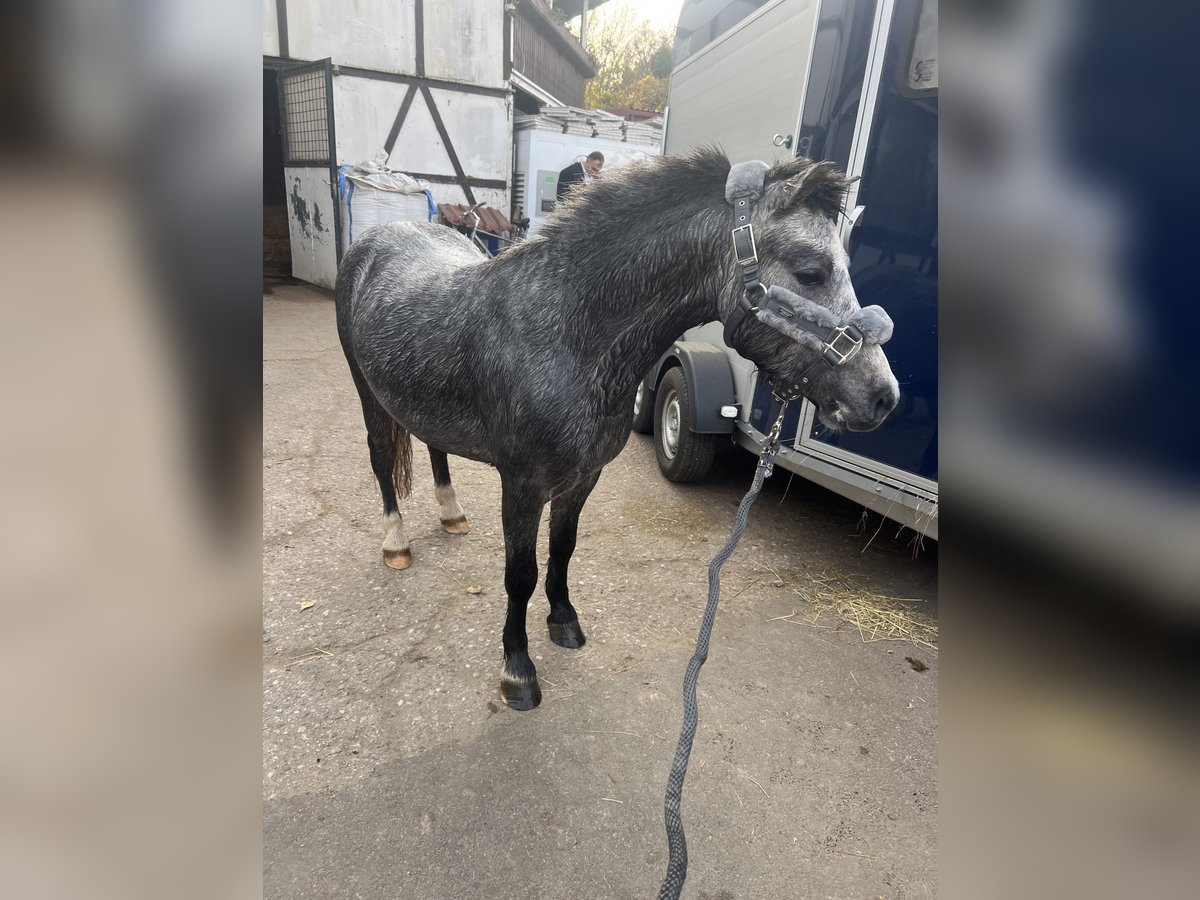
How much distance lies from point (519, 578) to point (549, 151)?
11.2 m

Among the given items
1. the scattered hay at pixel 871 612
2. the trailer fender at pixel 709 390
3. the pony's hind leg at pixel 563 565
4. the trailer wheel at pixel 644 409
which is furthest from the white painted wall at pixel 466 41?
the scattered hay at pixel 871 612

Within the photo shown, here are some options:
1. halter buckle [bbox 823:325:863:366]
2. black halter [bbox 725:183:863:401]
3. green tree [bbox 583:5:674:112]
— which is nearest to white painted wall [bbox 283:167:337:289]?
black halter [bbox 725:183:863:401]

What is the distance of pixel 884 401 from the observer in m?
1.69

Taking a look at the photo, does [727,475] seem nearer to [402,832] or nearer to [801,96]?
[801,96]

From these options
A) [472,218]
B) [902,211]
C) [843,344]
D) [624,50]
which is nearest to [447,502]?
[843,344]

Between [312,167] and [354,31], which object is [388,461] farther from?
[354,31]

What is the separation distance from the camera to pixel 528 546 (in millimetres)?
2354

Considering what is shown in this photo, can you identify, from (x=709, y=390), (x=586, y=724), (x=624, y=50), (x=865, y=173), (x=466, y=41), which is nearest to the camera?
(x=586, y=724)

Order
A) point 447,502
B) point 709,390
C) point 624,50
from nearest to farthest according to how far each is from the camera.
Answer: point 447,502, point 709,390, point 624,50

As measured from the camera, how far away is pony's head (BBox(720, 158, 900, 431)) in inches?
65.8

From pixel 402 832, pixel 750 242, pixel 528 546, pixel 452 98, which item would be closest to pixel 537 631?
pixel 528 546

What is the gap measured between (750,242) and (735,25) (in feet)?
11.2

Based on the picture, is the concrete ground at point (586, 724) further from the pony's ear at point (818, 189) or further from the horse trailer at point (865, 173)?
the pony's ear at point (818, 189)
